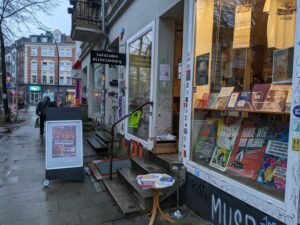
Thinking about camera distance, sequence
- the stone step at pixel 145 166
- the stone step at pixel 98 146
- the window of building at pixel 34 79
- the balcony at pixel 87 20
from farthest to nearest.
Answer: the window of building at pixel 34 79, the balcony at pixel 87 20, the stone step at pixel 98 146, the stone step at pixel 145 166

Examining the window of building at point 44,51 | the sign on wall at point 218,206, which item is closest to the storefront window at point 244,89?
the sign on wall at point 218,206

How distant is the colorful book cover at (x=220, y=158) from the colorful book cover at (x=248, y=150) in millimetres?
76

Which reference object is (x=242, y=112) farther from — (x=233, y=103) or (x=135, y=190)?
(x=135, y=190)

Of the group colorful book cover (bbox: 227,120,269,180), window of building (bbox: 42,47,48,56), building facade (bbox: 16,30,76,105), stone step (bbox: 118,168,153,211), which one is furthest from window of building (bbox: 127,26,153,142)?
window of building (bbox: 42,47,48,56)

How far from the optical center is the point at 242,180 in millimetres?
3059

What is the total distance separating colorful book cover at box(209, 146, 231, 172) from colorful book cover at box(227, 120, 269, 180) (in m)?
0.08

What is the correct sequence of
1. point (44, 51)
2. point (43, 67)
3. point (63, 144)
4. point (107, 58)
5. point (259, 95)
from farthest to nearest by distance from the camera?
point (44, 51) → point (43, 67) → point (107, 58) → point (63, 144) → point (259, 95)

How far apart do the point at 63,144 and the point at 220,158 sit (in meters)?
3.17

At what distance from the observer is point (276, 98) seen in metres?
2.84

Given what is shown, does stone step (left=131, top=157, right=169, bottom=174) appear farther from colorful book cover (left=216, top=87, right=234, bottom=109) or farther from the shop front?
colorful book cover (left=216, top=87, right=234, bottom=109)

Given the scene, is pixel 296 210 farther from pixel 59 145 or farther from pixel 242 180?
pixel 59 145

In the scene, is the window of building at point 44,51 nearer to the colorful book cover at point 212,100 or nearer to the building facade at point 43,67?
the building facade at point 43,67

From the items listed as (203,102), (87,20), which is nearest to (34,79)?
(87,20)

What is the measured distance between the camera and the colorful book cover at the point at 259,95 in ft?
9.92
